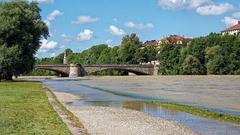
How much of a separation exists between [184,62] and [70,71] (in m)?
34.2

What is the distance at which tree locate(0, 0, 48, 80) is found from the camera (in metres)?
70.5

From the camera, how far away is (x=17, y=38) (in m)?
73.9

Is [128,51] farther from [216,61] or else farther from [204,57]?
[216,61]

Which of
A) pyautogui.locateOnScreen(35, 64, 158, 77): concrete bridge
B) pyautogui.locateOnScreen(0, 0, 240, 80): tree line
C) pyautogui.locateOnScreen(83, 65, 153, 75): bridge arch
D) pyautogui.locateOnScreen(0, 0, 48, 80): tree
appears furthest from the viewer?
pyautogui.locateOnScreen(83, 65, 153, 75): bridge arch

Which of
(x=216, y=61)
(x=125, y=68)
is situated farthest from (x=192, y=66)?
(x=125, y=68)

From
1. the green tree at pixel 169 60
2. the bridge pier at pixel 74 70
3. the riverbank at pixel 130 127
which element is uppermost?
the green tree at pixel 169 60

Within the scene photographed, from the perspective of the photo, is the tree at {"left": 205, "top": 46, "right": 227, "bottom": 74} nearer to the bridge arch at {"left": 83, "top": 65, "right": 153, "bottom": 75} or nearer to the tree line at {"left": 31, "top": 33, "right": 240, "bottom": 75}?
the tree line at {"left": 31, "top": 33, "right": 240, "bottom": 75}

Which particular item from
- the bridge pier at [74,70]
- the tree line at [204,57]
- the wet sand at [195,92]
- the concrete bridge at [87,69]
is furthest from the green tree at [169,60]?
the wet sand at [195,92]

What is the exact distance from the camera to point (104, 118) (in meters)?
23.1

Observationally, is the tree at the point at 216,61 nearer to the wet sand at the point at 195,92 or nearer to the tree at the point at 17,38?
the wet sand at the point at 195,92

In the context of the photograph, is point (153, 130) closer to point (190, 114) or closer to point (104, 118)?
point (104, 118)

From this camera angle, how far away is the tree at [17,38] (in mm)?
70500

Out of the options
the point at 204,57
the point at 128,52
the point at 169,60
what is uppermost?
the point at 128,52

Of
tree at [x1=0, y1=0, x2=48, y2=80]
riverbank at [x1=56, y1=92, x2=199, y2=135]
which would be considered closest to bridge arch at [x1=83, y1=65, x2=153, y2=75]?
tree at [x1=0, y1=0, x2=48, y2=80]
